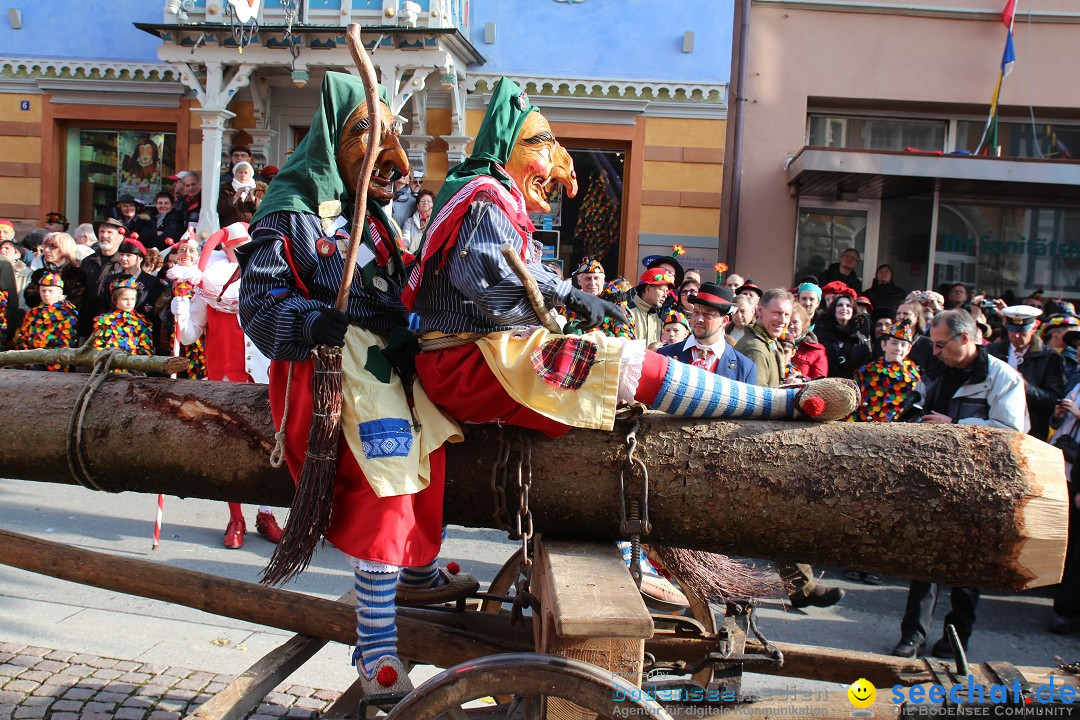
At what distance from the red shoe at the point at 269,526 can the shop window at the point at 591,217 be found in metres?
6.39

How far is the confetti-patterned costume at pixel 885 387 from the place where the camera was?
5492mm

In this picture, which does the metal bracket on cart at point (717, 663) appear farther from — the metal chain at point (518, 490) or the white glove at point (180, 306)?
the white glove at point (180, 306)

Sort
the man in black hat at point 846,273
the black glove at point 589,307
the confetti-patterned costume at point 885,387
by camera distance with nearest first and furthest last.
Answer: the black glove at point 589,307
the confetti-patterned costume at point 885,387
the man in black hat at point 846,273

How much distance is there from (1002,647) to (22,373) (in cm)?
478

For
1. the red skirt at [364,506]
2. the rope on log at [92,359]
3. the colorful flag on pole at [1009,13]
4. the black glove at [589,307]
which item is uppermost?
the colorful flag on pole at [1009,13]

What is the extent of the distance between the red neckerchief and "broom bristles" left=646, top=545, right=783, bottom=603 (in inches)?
42.8

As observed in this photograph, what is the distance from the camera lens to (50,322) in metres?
7.22

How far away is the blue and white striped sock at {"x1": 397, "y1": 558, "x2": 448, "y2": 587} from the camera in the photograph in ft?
10.9

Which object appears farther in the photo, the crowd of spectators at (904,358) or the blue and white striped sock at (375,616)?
the crowd of spectators at (904,358)

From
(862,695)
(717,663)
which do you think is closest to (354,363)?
(717,663)

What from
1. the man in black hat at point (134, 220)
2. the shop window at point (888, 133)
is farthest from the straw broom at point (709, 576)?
the shop window at point (888, 133)

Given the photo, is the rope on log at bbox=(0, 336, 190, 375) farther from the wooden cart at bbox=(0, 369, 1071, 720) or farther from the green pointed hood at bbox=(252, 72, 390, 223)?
the green pointed hood at bbox=(252, 72, 390, 223)

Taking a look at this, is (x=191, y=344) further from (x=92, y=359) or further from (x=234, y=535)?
(x=92, y=359)

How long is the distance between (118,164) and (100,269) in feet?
16.7
